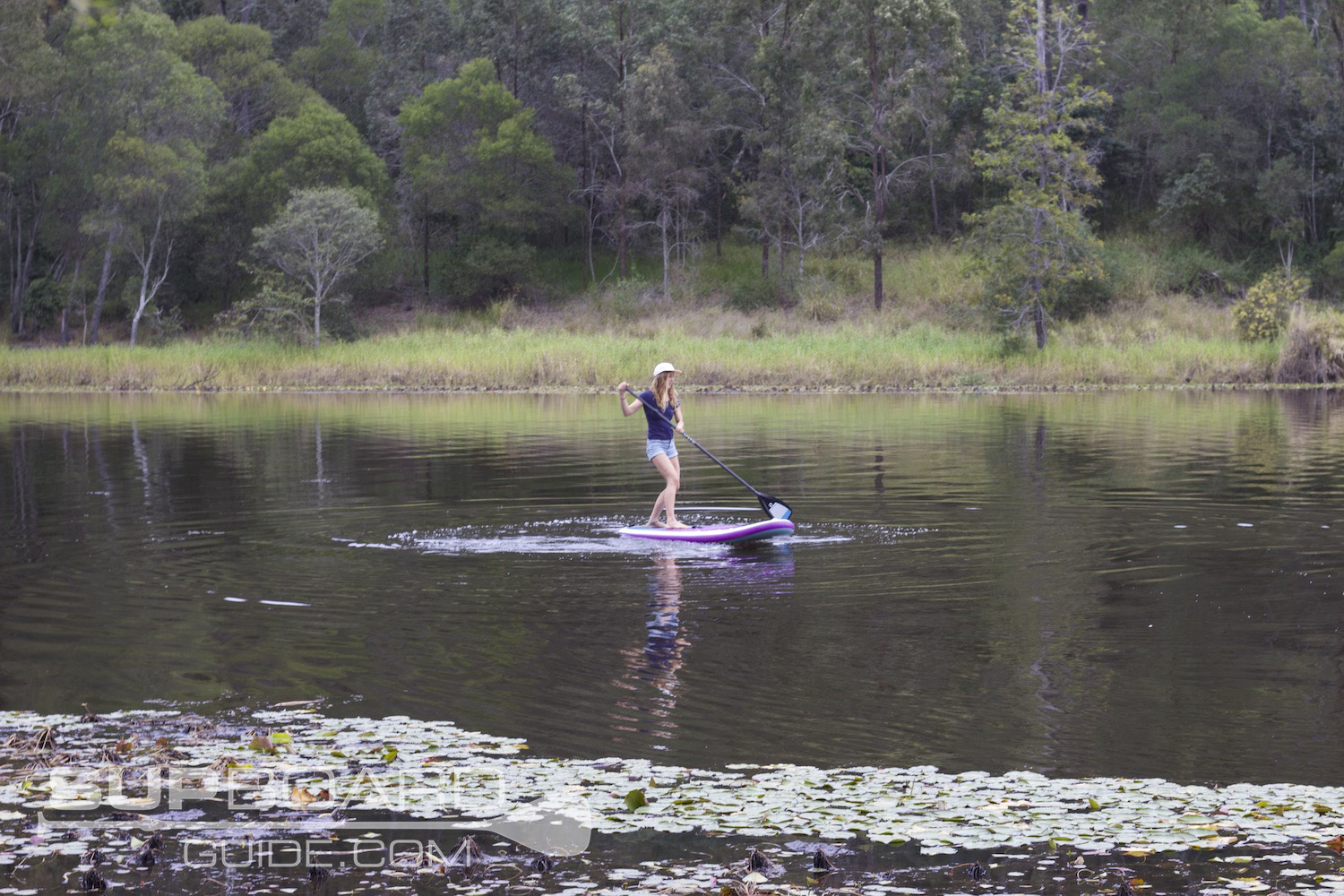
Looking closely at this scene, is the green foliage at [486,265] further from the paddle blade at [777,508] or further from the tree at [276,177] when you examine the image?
the paddle blade at [777,508]

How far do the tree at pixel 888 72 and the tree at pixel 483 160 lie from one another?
16.2 m

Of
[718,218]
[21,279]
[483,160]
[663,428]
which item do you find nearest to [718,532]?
[663,428]

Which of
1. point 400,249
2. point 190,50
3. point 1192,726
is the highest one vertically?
point 190,50

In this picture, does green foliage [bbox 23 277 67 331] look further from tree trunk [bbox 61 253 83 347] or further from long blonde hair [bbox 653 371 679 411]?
long blonde hair [bbox 653 371 679 411]

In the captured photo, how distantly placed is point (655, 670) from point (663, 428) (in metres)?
7.75

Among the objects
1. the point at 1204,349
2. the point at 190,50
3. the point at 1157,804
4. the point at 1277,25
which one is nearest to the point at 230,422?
the point at 1204,349

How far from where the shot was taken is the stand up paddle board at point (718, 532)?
1730 centimetres

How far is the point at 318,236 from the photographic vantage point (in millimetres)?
64938

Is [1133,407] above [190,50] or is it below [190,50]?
below

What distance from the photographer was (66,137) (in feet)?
230

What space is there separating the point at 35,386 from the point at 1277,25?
5469 centimetres

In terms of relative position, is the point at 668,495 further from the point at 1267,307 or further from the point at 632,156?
the point at 632,156

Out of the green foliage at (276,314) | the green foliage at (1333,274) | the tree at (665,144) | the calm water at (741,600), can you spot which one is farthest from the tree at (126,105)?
the green foliage at (1333,274)

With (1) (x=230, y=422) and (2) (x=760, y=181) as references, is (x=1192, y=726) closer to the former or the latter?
(1) (x=230, y=422)
